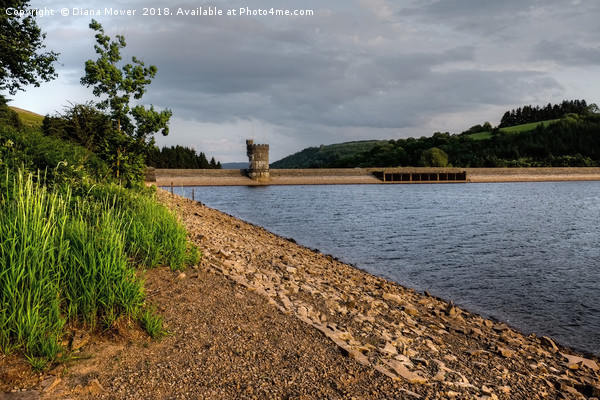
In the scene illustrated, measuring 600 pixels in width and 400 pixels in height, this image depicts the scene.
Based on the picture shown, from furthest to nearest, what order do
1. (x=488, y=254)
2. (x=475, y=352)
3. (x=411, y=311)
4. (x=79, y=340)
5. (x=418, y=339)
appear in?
(x=488, y=254), (x=411, y=311), (x=418, y=339), (x=475, y=352), (x=79, y=340)

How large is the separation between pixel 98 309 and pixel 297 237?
17.9 metres

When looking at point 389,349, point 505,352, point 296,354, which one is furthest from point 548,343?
point 296,354

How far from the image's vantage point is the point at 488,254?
63.5 ft

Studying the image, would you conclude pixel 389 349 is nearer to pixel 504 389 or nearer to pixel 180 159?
pixel 504 389

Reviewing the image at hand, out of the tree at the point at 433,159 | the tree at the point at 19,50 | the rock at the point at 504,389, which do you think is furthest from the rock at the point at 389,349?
the tree at the point at 433,159

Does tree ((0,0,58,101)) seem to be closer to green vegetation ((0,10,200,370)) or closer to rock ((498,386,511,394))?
green vegetation ((0,10,200,370))

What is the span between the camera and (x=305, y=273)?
12.4 metres

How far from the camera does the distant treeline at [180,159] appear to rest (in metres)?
106

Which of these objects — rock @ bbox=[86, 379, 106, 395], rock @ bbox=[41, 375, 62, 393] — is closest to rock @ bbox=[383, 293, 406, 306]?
rock @ bbox=[86, 379, 106, 395]

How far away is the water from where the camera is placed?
11.7 meters

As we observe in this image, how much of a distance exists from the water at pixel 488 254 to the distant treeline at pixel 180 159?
7576 centimetres

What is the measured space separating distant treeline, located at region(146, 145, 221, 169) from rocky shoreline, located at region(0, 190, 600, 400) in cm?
9890

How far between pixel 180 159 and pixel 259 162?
30164 millimetres

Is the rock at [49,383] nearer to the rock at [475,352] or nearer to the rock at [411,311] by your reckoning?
the rock at [475,352]
